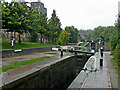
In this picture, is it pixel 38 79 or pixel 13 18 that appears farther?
pixel 13 18

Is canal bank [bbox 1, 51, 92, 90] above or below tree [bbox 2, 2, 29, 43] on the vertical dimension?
below

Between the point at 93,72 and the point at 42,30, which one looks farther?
the point at 42,30

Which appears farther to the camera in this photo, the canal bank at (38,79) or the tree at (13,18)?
the tree at (13,18)

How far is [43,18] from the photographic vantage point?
3325cm

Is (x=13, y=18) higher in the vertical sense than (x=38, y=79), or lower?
higher

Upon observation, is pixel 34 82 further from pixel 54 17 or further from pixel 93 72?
pixel 54 17

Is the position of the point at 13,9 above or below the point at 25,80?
above

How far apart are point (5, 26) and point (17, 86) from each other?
46.3 ft

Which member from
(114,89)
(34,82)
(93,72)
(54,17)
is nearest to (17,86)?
(34,82)

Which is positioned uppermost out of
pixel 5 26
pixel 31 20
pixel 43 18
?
pixel 43 18

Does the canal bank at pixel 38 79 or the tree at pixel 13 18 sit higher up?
the tree at pixel 13 18

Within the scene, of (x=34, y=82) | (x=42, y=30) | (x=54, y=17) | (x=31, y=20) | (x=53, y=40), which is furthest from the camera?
(x=53, y=40)

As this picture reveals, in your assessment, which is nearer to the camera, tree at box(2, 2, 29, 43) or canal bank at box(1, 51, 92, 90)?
canal bank at box(1, 51, 92, 90)

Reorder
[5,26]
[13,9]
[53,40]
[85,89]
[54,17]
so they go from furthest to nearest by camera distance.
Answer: [53,40] → [54,17] → [13,9] → [5,26] → [85,89]
